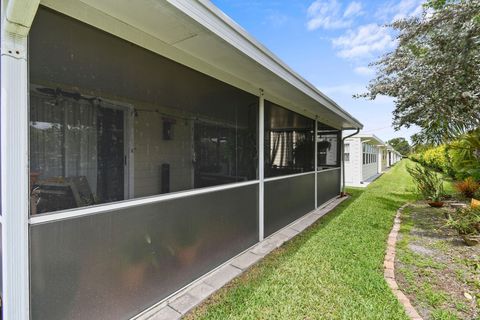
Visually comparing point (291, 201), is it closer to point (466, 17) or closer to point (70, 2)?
point (70, 2)

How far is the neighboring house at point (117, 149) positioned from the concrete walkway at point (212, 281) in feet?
0.33

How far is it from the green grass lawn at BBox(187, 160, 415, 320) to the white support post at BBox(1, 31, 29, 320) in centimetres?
144

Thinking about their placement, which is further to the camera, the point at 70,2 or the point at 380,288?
the point at 380,288

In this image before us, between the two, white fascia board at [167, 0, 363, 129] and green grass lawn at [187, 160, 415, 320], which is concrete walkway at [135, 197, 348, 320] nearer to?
green grass lawn at [187, 160, 415, 320]

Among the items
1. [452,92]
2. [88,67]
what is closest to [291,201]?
[88,67]

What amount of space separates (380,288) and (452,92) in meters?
5.77

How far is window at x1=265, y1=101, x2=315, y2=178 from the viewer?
15.0 ft

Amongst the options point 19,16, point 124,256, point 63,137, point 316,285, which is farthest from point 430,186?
point 19,16

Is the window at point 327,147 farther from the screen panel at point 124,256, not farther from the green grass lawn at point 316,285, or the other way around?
the screen panel at point 124,256

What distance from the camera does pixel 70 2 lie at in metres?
1.81

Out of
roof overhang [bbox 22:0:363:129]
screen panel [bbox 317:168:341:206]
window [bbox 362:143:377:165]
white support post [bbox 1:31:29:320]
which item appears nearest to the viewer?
white support post [bbox 1:31:29:320]

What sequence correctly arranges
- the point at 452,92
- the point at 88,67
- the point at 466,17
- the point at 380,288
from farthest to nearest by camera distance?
the point at 452,92 < the point at 466,17 < the point at 380,288 < the point at 88,67

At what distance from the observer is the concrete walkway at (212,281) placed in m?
2.47

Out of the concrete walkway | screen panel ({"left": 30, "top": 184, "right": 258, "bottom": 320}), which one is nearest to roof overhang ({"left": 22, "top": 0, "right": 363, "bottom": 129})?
screen panel ({"left": 30, "top": 184, "right": 258, "bottom": 320})
